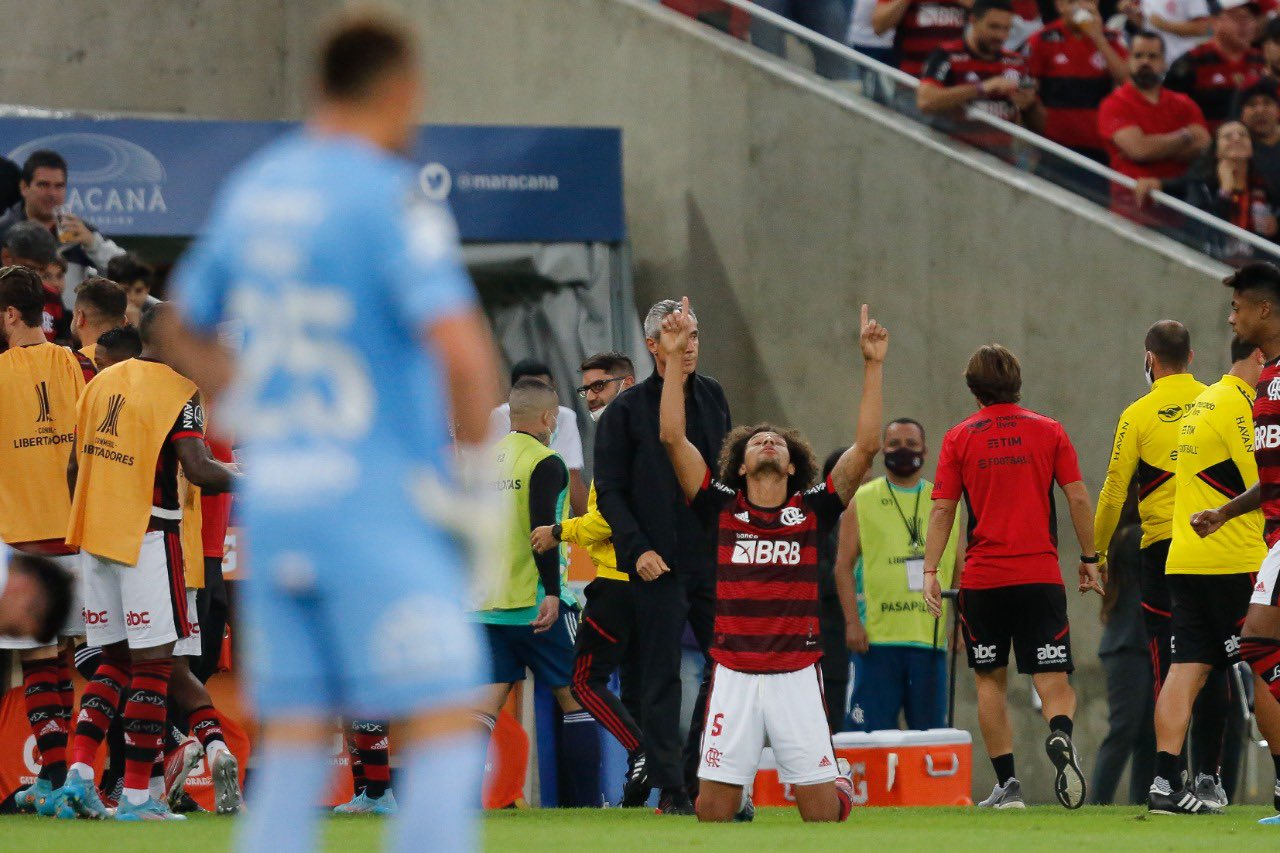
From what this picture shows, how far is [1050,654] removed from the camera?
387 inches

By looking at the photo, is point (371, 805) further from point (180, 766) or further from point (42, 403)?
point (42, 403)

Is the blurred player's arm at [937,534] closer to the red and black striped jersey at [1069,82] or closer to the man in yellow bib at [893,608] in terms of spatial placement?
the man in yellow bib at [893,608]

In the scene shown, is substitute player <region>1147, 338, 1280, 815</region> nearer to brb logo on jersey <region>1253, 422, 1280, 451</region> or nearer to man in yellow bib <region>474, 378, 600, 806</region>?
brb logo on jersey <region>1253, 422, 1280, 451</region>

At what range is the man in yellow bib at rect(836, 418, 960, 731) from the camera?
39.5 ft

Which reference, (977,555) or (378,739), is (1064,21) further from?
(378,739)

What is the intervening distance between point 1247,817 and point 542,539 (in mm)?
3485

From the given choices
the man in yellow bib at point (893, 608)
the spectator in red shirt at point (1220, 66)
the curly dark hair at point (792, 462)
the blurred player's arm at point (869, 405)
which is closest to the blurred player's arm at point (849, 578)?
the man in yellow bib at point (893, 608)

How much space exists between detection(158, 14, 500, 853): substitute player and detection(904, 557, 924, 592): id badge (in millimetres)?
8304

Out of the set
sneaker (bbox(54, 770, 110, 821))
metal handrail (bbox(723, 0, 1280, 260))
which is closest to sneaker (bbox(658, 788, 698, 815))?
sneaker (bbox(54, 770, 110, 821))

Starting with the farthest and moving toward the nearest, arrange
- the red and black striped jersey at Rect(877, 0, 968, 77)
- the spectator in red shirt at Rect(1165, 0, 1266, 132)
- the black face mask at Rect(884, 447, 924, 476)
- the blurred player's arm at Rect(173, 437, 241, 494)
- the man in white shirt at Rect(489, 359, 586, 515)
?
the spectator in red shirt at Rect(1165, 0, 1266, 132) → the red and black striped jersey at Rect(877, 0, 968, 77) → the black face mask at Rect(884, 447, 924, 476) → the man in white shirt at Rect(489, 359, 586, 515) → the blurred player's arm at Rect(173, 437, 241, 494)

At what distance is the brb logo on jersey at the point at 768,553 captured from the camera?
9.00 meters

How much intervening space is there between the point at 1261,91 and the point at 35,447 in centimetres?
908

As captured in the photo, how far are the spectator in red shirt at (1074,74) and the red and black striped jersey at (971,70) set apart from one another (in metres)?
0.58

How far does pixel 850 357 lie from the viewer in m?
15.0
